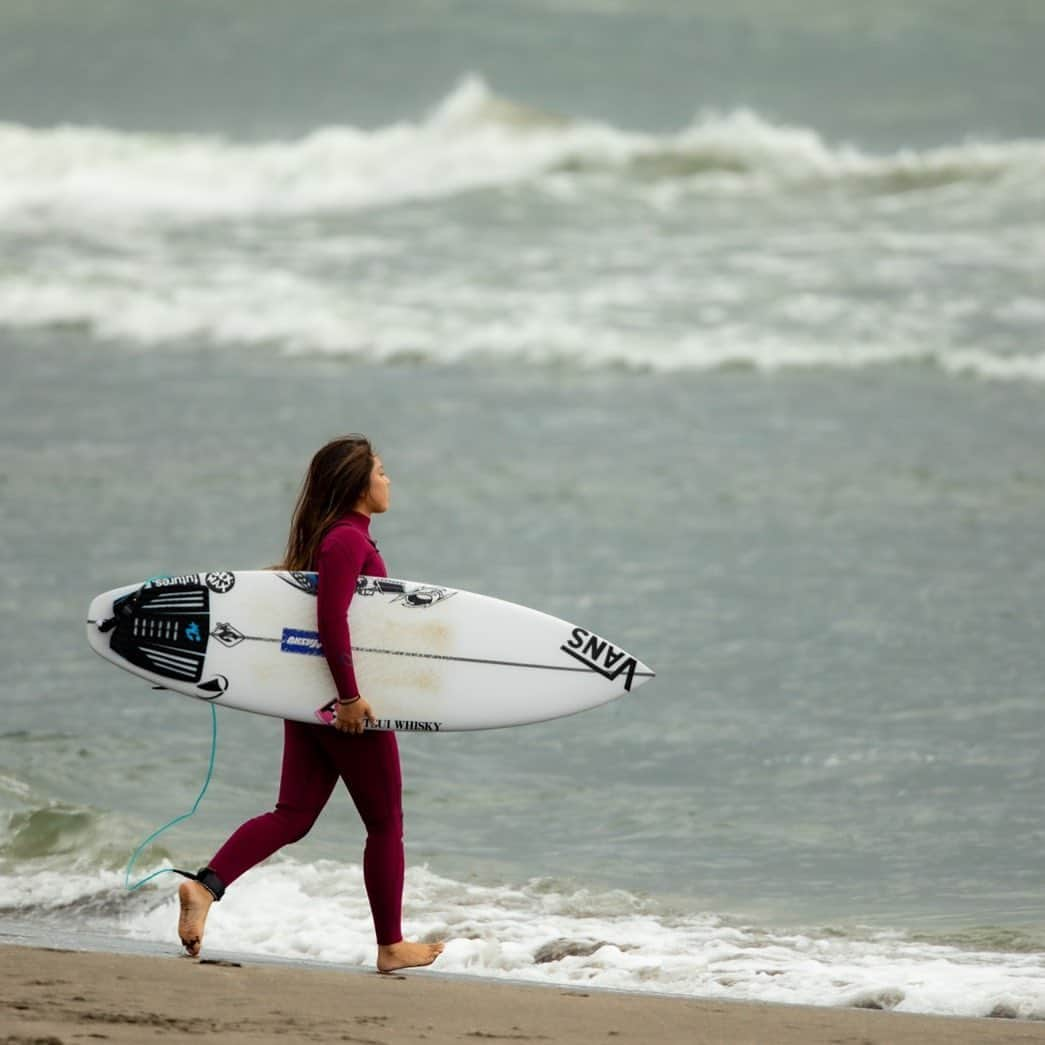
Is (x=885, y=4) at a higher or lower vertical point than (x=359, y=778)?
higher

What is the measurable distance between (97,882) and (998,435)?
8.43m

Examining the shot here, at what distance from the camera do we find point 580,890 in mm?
5105

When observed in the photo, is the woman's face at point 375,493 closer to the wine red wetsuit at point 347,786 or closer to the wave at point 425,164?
the wine red wetsuit at point 347,786

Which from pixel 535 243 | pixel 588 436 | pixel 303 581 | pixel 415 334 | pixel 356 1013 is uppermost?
pixel 535 243

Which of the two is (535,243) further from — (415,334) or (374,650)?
(374,650)

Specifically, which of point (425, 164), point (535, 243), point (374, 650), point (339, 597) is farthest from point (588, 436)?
point (425, 164)

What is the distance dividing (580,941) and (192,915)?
1.13 m

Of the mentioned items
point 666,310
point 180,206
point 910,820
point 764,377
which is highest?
point 180,206

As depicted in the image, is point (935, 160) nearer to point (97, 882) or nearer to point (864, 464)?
point (864, 464)

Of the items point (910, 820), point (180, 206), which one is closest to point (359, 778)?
point (910, 820)

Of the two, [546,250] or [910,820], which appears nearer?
[910,820]

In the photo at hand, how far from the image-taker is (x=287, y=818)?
399 cm

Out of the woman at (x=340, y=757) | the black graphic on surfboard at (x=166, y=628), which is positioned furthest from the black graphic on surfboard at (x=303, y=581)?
the black graphic on surfboard at (x=166, y=628)

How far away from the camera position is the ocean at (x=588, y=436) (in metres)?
5.16
